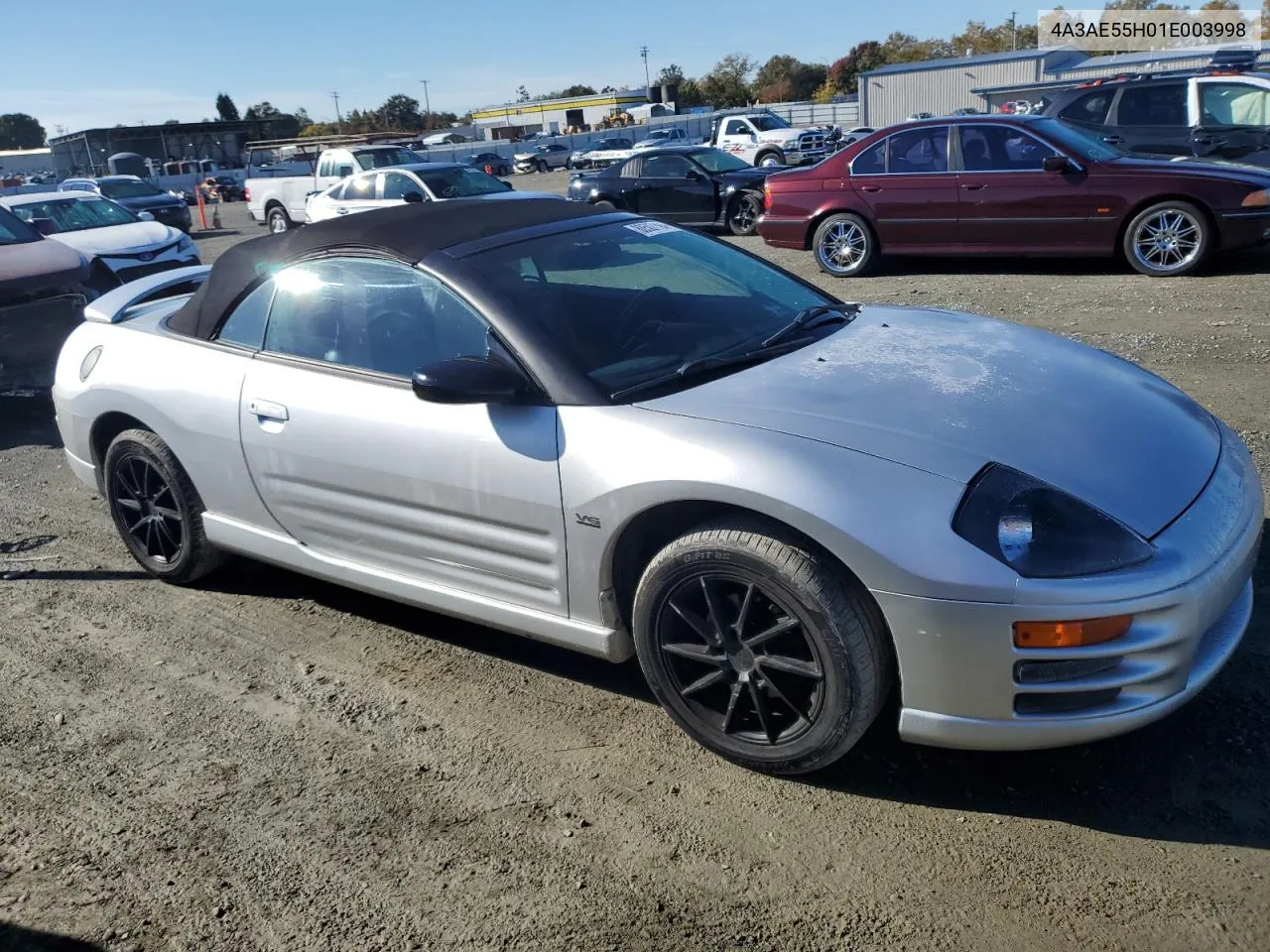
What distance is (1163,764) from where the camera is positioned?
2857mm

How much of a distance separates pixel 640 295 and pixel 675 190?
12303 millimetres

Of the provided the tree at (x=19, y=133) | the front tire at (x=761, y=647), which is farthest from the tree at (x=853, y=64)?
the tree at (x=19, y=133)

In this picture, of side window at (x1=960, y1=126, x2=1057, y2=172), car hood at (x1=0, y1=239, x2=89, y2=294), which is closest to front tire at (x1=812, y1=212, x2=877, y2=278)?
side window at (x1=960, y1=126, x2=1057, y2=172)

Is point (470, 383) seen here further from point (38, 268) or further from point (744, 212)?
point (744, 212)

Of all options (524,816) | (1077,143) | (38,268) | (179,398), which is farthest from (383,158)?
(524,816)

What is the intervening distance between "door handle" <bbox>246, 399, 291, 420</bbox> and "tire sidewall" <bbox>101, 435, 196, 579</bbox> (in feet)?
2.16

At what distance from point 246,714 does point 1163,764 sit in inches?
109

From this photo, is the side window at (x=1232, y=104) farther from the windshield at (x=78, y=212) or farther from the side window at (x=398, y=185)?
the windshield at (x=78, y=212)

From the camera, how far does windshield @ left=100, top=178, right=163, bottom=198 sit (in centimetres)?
A: 2608

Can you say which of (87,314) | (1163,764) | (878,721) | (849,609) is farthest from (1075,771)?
(87,314)

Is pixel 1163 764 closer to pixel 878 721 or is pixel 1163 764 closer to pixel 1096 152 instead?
pixel 878 721

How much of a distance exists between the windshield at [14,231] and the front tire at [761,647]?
7793mm

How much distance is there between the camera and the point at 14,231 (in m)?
8.75

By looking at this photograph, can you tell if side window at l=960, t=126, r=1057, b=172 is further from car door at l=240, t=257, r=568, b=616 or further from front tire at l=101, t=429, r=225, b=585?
front tire at l=101, t=429, r=225, b=585
